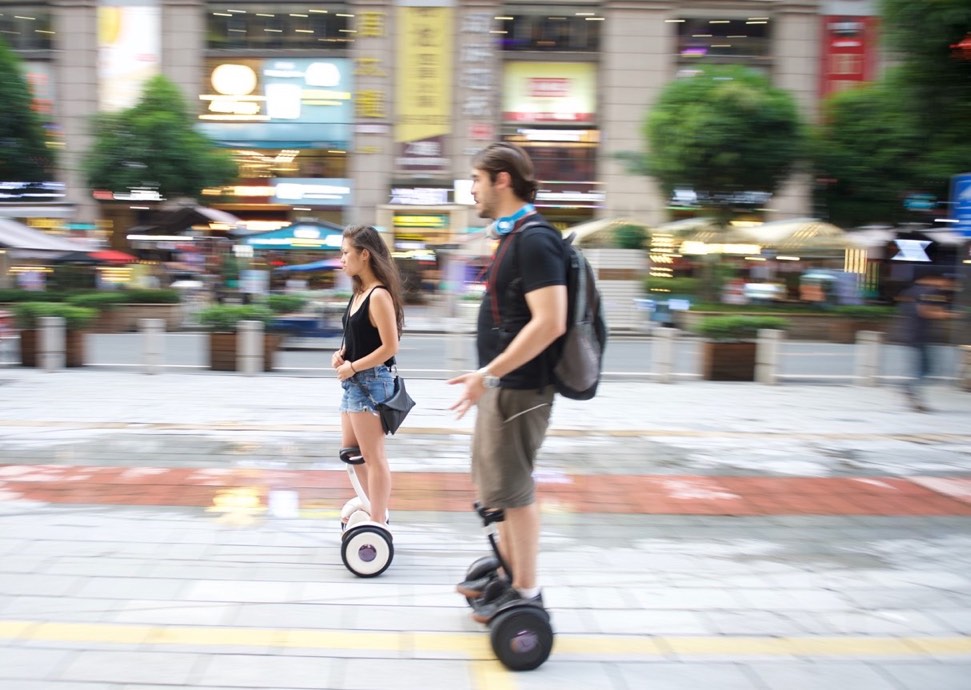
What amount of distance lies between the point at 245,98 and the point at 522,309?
2922cm

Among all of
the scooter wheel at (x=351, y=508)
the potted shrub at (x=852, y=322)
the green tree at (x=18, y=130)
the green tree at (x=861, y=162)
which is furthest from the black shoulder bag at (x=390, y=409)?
the green tree at (x=18, y=130)

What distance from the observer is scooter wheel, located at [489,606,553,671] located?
3.10 meters

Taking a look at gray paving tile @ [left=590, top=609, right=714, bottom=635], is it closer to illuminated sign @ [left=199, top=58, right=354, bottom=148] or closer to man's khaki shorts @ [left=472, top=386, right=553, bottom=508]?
man's khaki shorts @ [left=472, top=386, right=553, bottom=508]

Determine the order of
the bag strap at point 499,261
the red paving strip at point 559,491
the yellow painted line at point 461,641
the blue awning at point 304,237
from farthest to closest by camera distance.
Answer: the blue awning at point 304,237 → the red paving strip at point 559,491 → the yellow painted line at point 461,641 → the bag strap at point 499,261

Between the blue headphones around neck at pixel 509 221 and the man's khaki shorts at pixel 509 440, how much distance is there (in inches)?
22.9

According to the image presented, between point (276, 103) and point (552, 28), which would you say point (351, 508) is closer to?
point (276, 103)

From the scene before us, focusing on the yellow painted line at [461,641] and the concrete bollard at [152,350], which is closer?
the yellow painted line at [461,641]

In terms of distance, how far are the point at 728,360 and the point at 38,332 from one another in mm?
9425

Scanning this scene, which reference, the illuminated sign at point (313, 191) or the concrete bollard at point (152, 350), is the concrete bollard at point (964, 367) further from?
the illuminated sign at point (313, 191)

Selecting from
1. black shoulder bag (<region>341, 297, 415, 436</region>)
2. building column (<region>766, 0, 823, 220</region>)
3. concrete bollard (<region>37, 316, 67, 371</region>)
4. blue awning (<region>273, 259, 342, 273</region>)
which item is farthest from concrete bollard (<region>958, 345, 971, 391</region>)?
building column (<region>766, 0, 823, 220</region>)

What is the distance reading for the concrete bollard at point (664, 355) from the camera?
11391 millimetres

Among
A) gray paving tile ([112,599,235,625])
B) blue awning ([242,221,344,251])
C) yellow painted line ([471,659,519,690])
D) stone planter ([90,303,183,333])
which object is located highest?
blue awning ([242,221,344,251])

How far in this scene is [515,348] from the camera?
295 centimetres

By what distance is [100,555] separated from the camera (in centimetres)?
423
